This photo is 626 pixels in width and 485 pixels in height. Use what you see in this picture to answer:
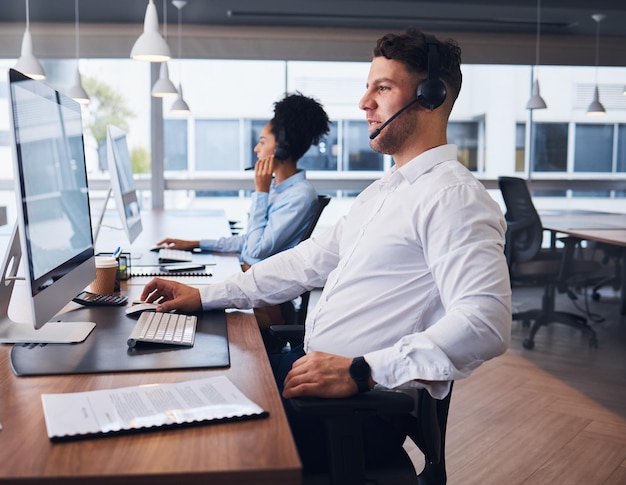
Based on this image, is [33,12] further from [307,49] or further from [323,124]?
[323,124]

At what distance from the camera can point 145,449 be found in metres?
0.90

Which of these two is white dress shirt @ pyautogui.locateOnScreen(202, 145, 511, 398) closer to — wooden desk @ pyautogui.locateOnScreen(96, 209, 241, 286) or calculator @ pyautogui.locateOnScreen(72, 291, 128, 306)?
calculator @ pyautogui.locateOnScreen(72, 291, 128, 306)

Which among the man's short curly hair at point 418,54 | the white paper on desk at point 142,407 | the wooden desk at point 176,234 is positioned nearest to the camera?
the white paper on desk at point 142,407

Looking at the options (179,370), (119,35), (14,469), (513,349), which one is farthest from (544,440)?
(119,35)

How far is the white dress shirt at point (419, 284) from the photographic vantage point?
1.24m

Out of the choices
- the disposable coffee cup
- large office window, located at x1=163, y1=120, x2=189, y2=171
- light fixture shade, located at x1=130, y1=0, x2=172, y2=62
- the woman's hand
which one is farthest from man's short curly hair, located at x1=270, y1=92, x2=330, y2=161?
large office window, located at x1=163, y1=120, x2=189, y2=171

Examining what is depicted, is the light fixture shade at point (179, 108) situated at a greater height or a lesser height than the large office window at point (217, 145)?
greater

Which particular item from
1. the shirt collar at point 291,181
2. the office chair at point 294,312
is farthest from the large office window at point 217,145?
the office chair at point 294,312

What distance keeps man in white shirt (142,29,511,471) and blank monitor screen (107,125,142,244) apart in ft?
2.89

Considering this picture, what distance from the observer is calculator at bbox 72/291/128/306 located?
1.85 metres

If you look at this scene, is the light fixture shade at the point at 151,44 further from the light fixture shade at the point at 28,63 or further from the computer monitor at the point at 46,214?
the computer monitor at the point at 46,214

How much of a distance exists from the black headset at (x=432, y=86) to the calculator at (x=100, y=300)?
99 centimetres

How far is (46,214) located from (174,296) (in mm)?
501

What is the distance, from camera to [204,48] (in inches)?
257
